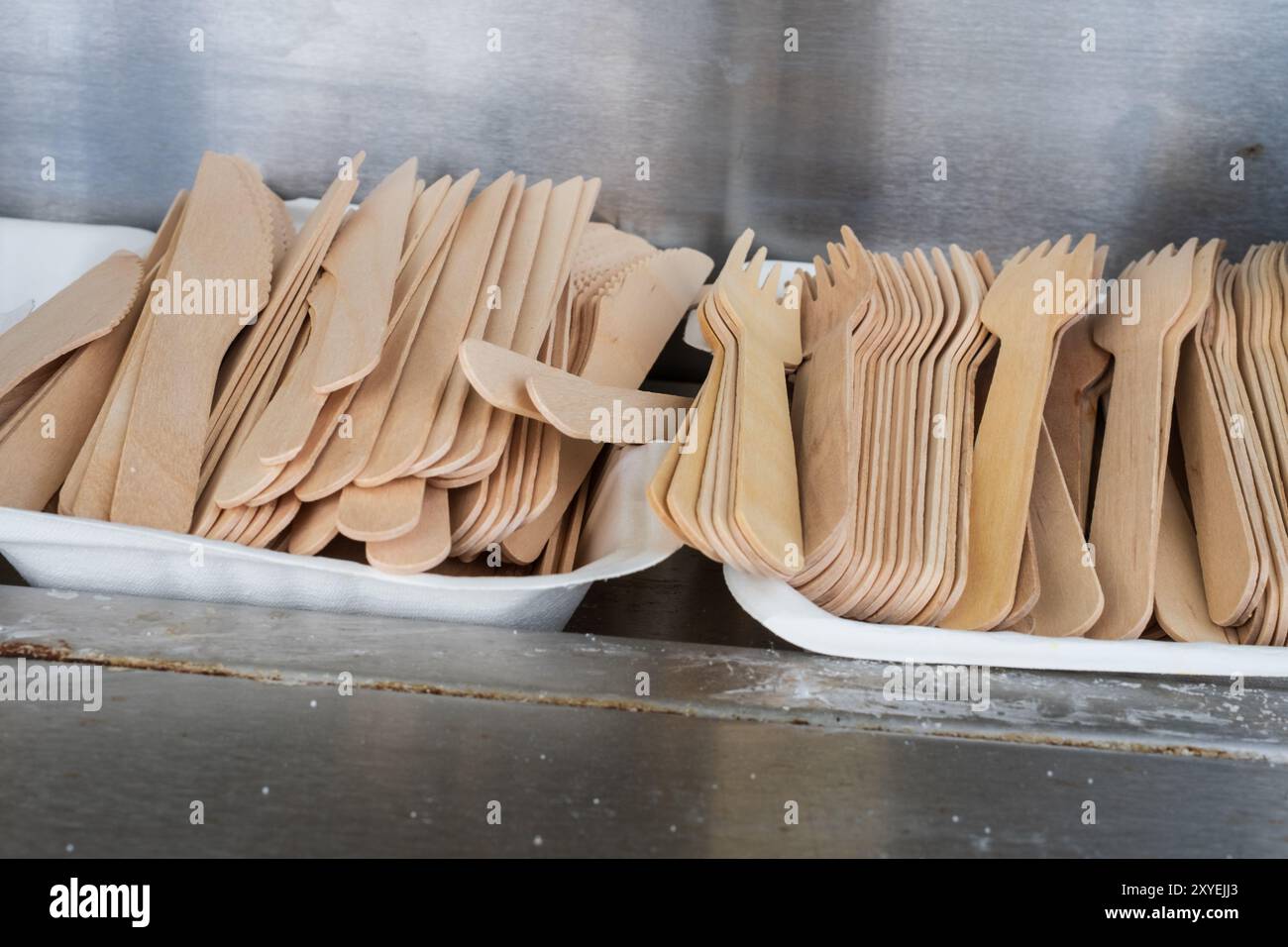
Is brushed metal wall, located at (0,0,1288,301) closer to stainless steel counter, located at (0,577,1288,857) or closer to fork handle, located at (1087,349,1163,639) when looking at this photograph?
fork handle, located at (1087,349,1163,639)

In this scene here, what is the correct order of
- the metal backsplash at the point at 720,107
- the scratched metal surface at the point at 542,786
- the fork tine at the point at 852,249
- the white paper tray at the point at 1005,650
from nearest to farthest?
1. the scratched metal surface at the point at 542,786
2. the white paper tray at the point at 1005,650
3. the fork tine at the point at 852,249
4. the metal backsplash at the point at 720,107

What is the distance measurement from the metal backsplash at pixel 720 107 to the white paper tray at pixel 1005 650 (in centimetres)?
88

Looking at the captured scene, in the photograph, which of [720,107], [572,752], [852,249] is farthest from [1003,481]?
[720,107]

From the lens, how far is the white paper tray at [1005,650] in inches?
30.6

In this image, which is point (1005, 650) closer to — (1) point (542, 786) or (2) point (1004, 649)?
(2) point (1004, 649)

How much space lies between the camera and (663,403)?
3.29 feet

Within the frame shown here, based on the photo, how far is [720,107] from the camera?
1.46 meters

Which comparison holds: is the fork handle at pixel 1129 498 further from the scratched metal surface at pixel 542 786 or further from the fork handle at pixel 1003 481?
the scratched metal surface at pixel 542 786

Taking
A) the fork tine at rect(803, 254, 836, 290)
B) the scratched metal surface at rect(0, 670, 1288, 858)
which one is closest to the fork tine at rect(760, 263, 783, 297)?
the fork tine at rect(803, 254, 836, 290)

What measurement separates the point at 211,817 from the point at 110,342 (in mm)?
632

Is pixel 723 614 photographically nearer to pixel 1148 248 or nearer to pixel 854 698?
pixel 854 698

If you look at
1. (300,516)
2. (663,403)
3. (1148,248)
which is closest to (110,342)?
(300,516)

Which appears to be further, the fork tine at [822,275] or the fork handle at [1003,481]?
the fork tine at [822,275]

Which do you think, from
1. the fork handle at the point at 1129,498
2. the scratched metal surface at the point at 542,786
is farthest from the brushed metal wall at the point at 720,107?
the scratched metal surface at the point at 542,786
